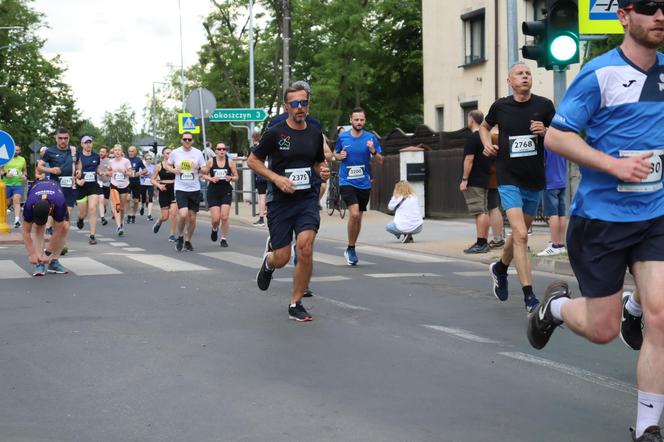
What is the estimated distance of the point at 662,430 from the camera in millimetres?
4891

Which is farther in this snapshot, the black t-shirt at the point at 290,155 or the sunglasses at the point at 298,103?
the black t-shirt at the point at 290,155

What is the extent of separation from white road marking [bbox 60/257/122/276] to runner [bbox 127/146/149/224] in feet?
42.5

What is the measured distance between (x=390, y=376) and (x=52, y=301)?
4.85m

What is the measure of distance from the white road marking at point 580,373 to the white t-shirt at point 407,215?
1091 centimetres

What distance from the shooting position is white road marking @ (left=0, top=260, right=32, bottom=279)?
501 inches

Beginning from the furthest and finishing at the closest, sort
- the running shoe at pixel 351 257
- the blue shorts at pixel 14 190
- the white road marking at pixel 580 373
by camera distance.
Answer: the blue shorts at pixel 14 190 → the running shoe at pixel 351 257 → the white road marking at pixel 580 373

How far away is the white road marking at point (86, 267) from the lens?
13.0m

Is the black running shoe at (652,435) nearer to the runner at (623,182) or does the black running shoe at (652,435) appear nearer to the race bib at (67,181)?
the runner at (623,182)

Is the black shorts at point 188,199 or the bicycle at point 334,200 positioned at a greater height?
the black shorts at point 188,199

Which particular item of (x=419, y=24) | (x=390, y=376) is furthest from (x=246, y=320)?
(x=419, y=24)

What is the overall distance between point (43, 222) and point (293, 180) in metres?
4.84

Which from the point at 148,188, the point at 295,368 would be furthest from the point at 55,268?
the point at 148,188

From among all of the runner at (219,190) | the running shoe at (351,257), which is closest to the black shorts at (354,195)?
the running shoe at (351,257)

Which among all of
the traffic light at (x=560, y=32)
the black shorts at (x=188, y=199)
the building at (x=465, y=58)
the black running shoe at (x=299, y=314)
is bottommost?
the black running shoe at (x=299, y=314)
